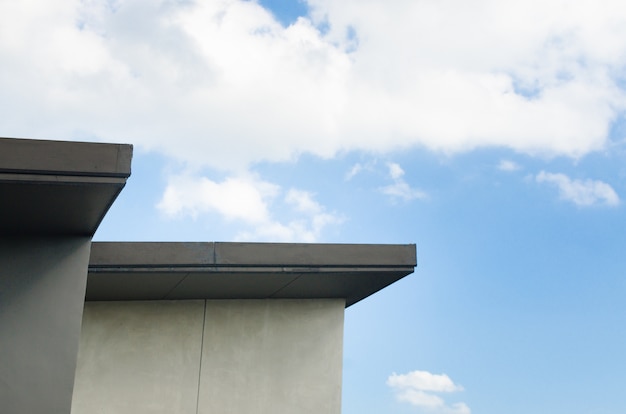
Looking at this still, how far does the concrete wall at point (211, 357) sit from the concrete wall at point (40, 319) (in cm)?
230

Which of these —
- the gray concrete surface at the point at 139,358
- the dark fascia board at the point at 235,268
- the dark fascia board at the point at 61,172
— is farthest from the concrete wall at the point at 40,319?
the gray concrete surface at the point at 139,358

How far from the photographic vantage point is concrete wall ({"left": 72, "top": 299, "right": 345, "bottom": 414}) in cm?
776

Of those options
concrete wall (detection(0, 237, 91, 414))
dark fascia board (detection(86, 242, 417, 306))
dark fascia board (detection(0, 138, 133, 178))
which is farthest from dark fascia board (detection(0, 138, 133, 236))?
dark fascia board (detection(86, 242, 417, 306))

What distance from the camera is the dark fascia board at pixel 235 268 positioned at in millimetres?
6930

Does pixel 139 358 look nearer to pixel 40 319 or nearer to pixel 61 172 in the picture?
pixel 40 319

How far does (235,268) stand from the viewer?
7.15 m

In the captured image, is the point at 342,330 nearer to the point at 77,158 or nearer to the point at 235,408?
the point at 235,408

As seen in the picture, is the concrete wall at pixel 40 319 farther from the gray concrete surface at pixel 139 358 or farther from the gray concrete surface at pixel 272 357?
the gray concrete surface at pixel 272 357

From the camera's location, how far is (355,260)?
7406 millimetres

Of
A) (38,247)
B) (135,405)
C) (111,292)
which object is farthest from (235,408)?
(38,247)

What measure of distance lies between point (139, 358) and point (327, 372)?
183cm

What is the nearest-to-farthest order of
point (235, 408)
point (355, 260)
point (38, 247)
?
point (38, 247)
point (355, 260)
point (235, 408)

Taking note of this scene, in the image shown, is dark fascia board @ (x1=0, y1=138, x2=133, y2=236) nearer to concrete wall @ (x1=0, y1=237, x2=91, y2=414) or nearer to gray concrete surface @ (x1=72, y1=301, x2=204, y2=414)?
concrete wall @ (x1=0, y1=237, x2=91, y2=414)

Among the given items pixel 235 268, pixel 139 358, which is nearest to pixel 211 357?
pixel 139 358
